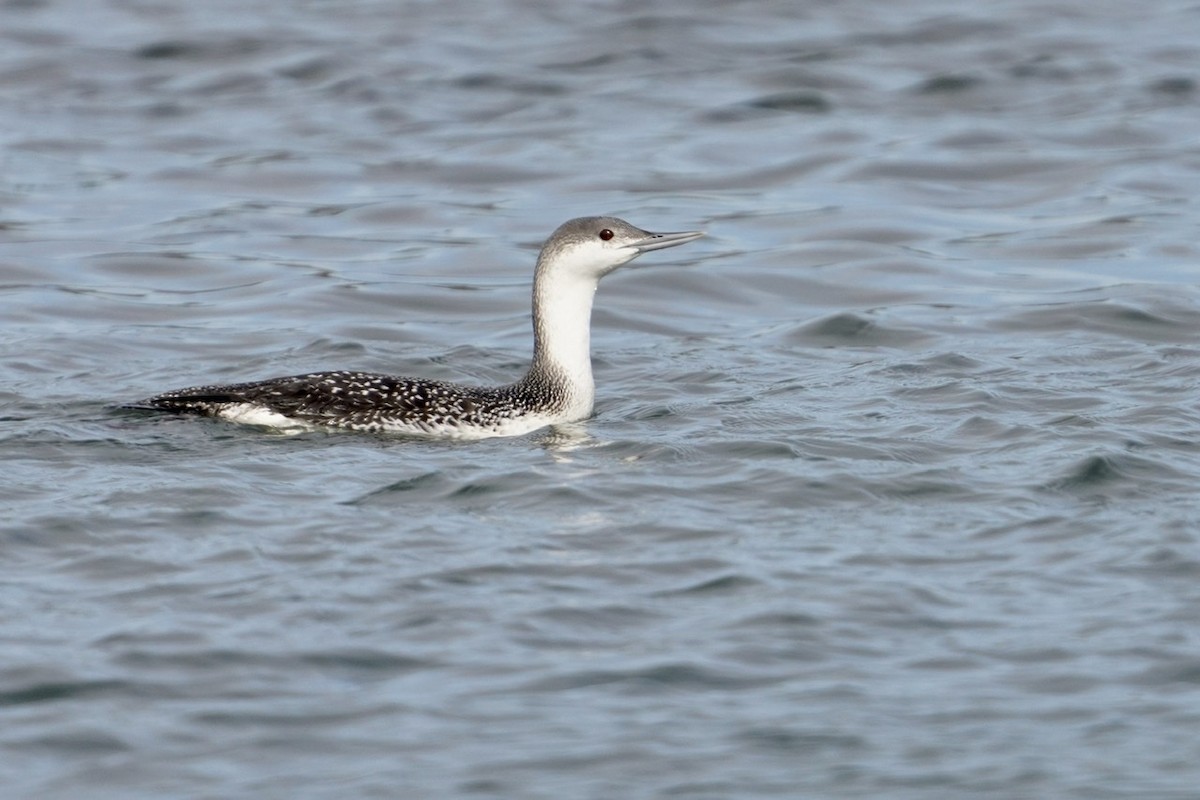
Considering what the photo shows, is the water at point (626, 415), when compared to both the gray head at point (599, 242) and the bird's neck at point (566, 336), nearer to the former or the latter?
the bird's neck at point (566, 336)

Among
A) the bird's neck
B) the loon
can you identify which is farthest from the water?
the bird's neck

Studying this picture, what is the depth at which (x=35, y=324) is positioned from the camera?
12.7 meters

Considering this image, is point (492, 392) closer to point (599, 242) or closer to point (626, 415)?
point (626, 415)

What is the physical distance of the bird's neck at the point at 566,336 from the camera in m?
10.2

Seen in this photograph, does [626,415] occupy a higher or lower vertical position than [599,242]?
lower

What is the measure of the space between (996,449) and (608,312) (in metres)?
4.70

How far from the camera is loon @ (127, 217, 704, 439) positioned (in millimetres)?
9594

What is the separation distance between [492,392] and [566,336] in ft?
1.59

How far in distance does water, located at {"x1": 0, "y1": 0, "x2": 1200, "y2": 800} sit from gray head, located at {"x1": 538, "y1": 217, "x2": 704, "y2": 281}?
85 centimetres

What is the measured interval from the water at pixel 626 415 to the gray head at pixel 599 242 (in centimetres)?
85

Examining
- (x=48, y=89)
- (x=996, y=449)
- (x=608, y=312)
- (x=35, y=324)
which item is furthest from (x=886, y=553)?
(x=48, y=89)

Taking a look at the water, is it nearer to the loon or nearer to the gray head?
the loon

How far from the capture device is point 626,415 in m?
10.4

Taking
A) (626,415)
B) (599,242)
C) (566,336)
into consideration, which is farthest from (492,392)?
(599,242)
